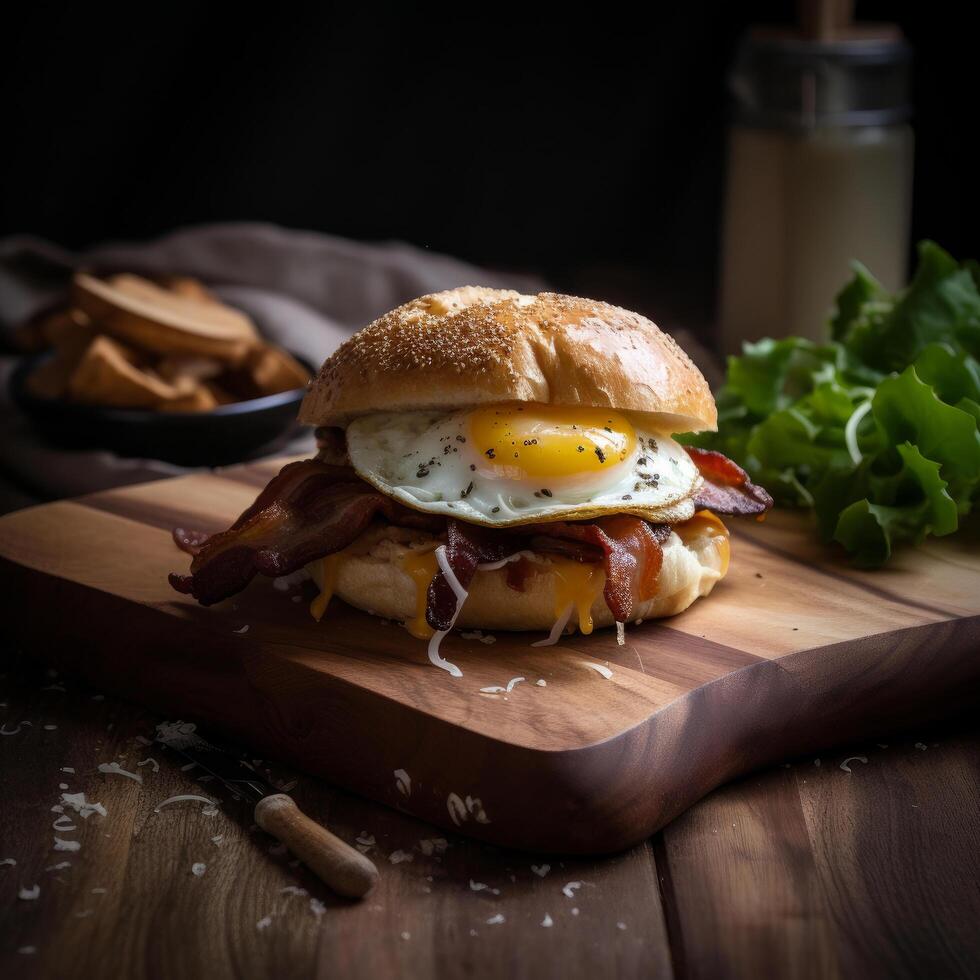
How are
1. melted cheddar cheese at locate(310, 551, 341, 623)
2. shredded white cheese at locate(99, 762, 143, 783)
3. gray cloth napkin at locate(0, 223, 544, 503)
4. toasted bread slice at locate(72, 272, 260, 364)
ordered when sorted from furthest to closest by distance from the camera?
gray cloth napkin at locate(0, 223, 544, 503), toasted bread slice at locate(72, 272, 260, 364), melted cheddar cheese at locate(310, 551, 341, 623), shredded white cheese at locate(99, 762, 143, 783)

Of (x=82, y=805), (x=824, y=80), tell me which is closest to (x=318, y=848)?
(x=82, y=805)

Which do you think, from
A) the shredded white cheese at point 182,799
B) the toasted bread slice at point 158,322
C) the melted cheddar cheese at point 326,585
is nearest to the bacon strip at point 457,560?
the melted cheddar cheese at point 326,585

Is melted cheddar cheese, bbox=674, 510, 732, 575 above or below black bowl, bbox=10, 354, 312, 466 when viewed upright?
above

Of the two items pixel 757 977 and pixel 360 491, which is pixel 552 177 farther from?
pixel 757 977

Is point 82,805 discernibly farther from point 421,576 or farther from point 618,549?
point 618,549

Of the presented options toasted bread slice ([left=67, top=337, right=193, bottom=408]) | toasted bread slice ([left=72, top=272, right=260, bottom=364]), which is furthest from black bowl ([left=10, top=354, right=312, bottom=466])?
toasted bread slice ([left=72, top=272, right=260, bottom=364])

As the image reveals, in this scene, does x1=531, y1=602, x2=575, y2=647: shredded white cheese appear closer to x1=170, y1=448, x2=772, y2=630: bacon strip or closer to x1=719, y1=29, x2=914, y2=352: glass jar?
x1=170, y1=448, x2=772, y2=630: bacon strip

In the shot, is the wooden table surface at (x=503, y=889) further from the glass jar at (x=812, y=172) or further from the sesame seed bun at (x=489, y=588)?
the glass jar at (x=812, y=172)
